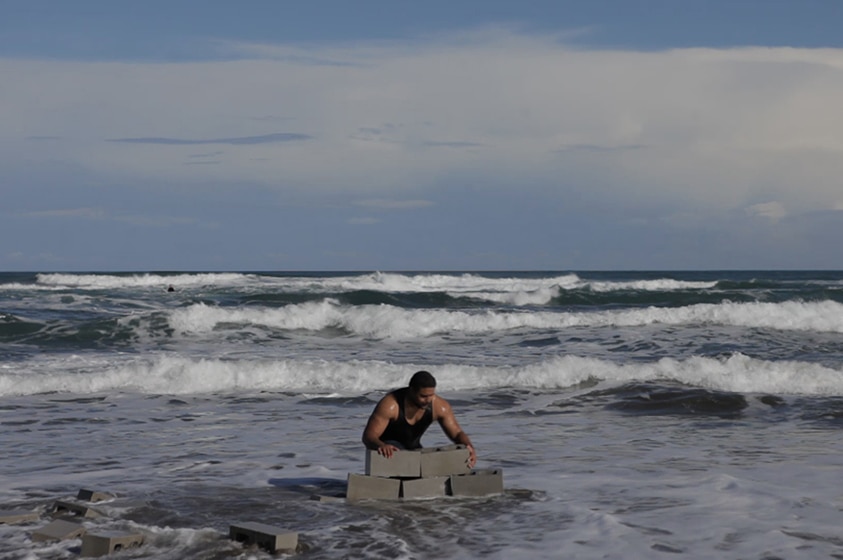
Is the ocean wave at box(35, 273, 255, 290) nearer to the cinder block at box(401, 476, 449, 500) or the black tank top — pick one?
the black tank top

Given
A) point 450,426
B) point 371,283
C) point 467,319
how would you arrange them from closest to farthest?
point 450,426 < point 467,319 < point 371,283

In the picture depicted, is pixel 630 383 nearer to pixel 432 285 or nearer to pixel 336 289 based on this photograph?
pixel 336 289

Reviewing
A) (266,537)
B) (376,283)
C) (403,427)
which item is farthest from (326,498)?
(376,283)

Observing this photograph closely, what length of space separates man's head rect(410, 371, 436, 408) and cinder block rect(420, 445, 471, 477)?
48cm

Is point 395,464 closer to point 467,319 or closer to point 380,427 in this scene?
point 380,427

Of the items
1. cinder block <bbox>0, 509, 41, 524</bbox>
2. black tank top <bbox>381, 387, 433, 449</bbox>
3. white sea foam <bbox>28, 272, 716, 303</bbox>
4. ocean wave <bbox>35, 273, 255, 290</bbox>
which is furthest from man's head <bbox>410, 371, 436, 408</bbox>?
ocean wave <bbox>35, 273, 255, 290</bbox>

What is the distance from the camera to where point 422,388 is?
9164 millimetres

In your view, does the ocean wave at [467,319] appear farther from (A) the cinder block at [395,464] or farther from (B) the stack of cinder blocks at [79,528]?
(B) the stack of cinder blocks at [79,528]

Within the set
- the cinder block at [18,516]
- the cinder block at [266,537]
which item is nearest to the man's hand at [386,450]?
the cinder block at [266,537]

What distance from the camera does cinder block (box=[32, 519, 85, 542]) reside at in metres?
7.88

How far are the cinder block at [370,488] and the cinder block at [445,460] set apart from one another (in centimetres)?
29

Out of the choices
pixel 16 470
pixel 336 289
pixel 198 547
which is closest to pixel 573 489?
pixel 198 547

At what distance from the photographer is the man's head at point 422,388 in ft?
30.0

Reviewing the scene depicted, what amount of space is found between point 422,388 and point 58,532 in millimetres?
3177
